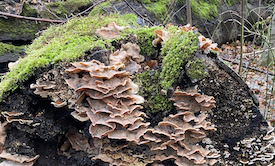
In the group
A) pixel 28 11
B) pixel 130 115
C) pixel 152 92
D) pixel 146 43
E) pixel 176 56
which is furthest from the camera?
pixel 28 11

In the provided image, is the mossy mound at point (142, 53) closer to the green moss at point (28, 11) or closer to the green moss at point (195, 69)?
the green moss at point (195, 69)

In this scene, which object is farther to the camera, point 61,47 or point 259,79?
point 259,79

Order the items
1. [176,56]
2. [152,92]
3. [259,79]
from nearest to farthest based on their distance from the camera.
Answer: [176,56] < [152,92] < [259,79]

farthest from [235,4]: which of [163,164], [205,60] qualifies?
[163,164]

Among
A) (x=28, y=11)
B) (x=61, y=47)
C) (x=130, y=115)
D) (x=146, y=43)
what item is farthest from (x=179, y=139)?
(x=28, y=11)

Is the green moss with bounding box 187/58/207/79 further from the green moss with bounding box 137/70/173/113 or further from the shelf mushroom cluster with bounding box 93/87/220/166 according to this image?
the green moss with bounding box 137/70/173/113

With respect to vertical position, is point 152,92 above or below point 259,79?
above

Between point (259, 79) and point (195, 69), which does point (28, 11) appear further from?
point (259, 79)

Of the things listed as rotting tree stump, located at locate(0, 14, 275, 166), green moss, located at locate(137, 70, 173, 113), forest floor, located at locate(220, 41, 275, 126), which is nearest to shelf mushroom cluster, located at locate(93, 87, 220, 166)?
rotting tree stump, located at locate(0, 14, 275, 166)
